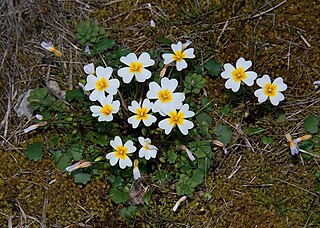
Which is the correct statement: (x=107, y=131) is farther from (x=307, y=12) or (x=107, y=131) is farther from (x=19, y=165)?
(x=307, y=12)

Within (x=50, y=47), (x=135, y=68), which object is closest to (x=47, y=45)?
(x=50, y=47)

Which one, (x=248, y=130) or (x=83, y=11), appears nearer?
(x=248, y=130)

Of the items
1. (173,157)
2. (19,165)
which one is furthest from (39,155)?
(173,157)

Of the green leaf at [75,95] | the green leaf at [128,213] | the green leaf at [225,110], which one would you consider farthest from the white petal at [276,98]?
the green leaf at [75,95]

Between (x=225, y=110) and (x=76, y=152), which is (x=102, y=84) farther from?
(x=225, y=110)

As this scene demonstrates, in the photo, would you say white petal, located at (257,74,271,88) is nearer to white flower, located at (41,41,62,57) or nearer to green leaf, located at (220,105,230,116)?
green leaf, located at (220,105,230,116)

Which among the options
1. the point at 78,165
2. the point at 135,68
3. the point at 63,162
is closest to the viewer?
the point at 78,165

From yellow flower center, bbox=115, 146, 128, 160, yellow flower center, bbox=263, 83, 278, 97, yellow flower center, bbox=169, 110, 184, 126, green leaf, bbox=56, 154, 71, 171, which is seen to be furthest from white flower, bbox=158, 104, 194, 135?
green leaf, bbox=56, 154, 71, 171
